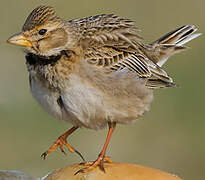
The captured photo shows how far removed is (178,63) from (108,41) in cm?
508

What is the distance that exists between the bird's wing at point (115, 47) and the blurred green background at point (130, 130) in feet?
6.90

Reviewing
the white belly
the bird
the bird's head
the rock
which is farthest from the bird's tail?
the rock

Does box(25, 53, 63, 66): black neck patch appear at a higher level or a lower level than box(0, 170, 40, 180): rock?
higher

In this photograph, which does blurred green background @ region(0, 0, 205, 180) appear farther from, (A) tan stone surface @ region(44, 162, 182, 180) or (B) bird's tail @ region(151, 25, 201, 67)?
(A) tan stone surface @ region(44, 162, 182, 180)

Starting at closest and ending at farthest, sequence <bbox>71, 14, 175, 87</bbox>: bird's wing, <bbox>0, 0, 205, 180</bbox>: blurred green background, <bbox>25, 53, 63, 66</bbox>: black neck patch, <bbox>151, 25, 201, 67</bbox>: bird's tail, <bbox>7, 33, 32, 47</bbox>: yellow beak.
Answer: <bbox>7, 33, 32, 47</bbox>: yellow beak
<bbox>25, 53, 63, 66</bbox>: black neck patch
<bbox>71, 14, 175, 87</bbox>: bird's wing
<bbox>151, 25, 201, 67</bbox>: bird's tail
<bbox>0, 0, 205, 180</bbox>: blurred green background

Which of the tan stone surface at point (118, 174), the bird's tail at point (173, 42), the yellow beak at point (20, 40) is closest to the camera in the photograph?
the tan stone surface at point (118, 174)

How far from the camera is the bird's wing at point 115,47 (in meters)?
7.70

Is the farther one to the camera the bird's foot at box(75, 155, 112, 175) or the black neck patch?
the black neck patch

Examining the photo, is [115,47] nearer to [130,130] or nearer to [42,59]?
[42,59]

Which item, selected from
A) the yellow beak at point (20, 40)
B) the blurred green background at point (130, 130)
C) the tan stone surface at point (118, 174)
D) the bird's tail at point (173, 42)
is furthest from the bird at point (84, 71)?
the blurred green background at point (130, 130)

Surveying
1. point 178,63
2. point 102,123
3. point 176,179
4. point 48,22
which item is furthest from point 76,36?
point 178,63

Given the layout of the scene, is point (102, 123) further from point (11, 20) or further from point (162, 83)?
point (11, 20)

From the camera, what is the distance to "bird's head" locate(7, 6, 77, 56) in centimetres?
736

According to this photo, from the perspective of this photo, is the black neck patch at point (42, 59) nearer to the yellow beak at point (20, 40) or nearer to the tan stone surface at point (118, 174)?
the yellow beak at point (20, 40)
